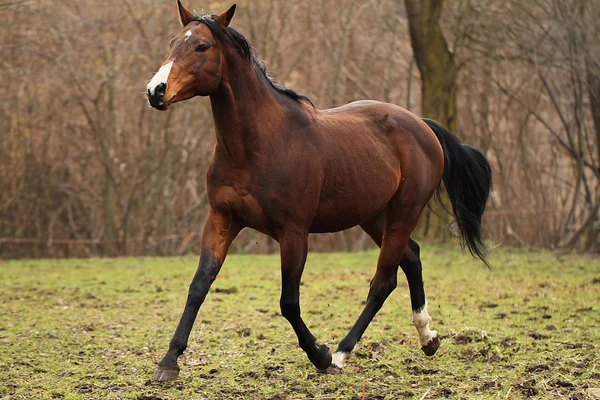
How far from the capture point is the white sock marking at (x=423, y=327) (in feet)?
18.2

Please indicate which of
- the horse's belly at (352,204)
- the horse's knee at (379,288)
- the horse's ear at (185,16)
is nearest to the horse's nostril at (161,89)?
the horse's ear at (185,16)

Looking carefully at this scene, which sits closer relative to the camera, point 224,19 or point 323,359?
point 224,19

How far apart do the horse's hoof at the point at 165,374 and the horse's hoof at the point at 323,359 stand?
0.91 meters

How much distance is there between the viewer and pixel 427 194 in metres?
5.95

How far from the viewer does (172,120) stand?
54.6 feet

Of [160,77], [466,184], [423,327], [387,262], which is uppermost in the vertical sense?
[160,77]

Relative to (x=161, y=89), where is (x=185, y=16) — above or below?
above

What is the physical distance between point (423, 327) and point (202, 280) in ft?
5.62

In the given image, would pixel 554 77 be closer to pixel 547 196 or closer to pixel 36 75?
pixel 547 196

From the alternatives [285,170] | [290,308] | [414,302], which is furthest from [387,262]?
[285,170]

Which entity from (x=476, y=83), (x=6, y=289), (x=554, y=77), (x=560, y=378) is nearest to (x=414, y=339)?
(x=560, y=378)

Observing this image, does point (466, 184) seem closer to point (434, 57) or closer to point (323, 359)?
point (323, 359)

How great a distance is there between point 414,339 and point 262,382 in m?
1.81

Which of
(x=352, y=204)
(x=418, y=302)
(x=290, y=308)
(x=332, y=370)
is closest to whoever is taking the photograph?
(x=290, y=308)
